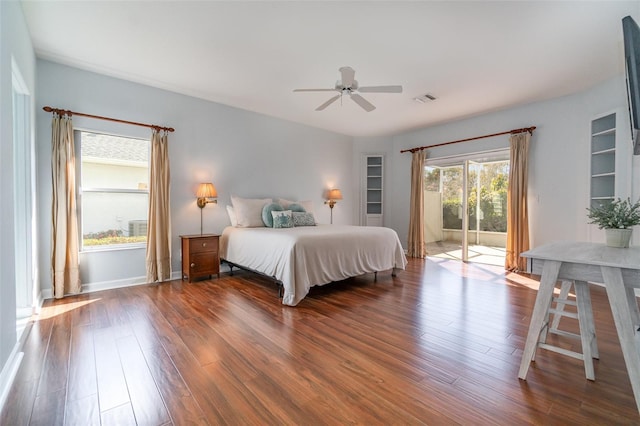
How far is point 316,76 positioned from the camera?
3572 millimetres

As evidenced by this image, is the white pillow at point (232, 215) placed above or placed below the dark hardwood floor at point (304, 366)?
above

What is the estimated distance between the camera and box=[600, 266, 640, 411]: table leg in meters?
1.46

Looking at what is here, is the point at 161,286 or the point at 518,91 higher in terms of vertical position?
the point at 518,91

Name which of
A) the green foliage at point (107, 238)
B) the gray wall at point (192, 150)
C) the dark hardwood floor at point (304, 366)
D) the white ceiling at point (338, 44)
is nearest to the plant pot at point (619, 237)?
the dark hardwood floor at point (304, 366)

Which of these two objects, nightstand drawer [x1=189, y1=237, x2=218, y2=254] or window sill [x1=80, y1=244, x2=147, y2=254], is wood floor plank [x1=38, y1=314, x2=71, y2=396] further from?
nightstand drawer [x1=189, y1=237, x2=218, y2=254]

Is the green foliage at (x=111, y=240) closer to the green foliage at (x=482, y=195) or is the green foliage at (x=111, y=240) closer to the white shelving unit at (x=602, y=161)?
the green foliage at (x=482, y=195)

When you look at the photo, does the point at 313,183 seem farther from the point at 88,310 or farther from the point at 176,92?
the point at 88,310

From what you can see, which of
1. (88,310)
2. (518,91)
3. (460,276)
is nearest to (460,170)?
(518,91)

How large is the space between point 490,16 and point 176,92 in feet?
12.8

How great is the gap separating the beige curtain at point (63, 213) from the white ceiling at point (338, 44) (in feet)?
2.90

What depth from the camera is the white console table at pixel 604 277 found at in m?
1.47

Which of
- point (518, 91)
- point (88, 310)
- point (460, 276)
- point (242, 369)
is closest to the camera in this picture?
point (242, 369)

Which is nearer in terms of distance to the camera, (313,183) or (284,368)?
(284,368)

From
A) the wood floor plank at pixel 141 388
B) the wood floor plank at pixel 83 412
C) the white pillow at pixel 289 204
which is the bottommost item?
the wood floor plank at pixel 83 412
